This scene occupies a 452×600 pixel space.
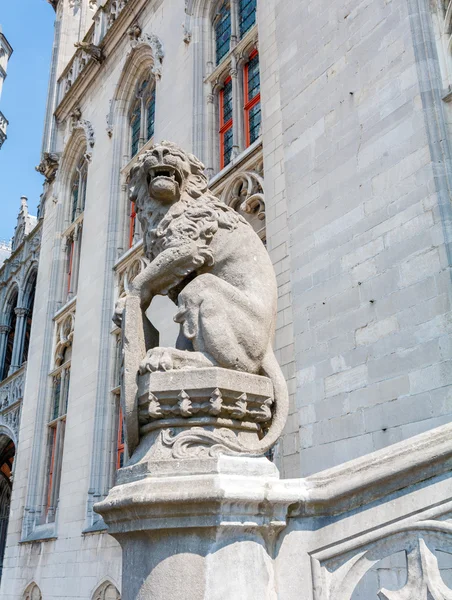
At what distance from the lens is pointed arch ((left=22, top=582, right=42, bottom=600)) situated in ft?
41.1

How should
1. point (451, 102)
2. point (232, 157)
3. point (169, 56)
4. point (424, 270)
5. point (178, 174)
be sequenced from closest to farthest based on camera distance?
point (178, 174), point (424, 270), point (451, 102), point (232, 157), point (169, 56)

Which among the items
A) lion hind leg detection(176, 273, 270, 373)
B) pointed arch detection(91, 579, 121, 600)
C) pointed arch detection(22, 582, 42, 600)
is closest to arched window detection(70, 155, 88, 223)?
pointed arch detection(22, 582, 42, 600)

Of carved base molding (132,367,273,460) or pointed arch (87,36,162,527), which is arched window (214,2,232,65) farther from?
carved base molding (132,367,273,460)

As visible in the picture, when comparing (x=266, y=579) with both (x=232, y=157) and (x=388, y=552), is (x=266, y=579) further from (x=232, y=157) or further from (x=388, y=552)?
(x=232, y=157)

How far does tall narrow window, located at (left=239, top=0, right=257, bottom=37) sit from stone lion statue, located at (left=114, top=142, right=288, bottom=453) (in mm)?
8046

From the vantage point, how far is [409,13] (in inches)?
258

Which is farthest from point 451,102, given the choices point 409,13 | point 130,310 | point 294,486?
point 294,486

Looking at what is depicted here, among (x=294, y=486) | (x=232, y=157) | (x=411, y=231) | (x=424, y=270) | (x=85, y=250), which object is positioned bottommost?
(x=294, y=486)

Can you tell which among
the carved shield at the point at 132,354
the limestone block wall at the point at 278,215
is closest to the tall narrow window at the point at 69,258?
the limestone block wall at the point at 278,215

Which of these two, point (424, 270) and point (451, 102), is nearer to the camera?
point (424, 270)

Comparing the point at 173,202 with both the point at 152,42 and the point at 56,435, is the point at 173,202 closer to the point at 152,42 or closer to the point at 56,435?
the point at 152,42

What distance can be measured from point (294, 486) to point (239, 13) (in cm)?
1053

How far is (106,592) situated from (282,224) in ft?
22.6

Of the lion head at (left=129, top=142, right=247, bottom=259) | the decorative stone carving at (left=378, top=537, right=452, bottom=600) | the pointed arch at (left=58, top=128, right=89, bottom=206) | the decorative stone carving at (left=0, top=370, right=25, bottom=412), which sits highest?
the pointed arch at (left=58, top=128, right=89, bottom=206)
